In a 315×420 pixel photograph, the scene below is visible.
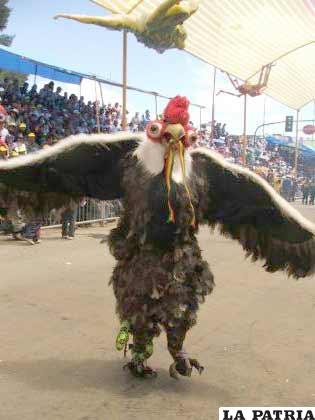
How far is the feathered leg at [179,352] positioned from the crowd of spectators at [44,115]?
310 inches

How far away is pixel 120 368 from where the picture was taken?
12.8ft

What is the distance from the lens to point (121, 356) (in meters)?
4.15

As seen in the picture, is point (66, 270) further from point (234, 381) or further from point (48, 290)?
point (234, 381)

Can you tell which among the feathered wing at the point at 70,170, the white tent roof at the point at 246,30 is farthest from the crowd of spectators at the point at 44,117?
the feathered wing at the point at 70,170

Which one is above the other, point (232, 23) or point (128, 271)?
point (232, 23)

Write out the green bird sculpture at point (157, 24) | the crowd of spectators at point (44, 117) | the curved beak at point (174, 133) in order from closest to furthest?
the curved beak at point (174, 133) → the green bird sculpture at point (157, 24) → the crowd of spectators at point (44, 117)

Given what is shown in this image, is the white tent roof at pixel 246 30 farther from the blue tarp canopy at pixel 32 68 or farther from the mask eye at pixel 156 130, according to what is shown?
the mask eye at pixel 156 130

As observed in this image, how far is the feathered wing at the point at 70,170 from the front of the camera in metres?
3.56

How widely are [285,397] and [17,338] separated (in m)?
2.19

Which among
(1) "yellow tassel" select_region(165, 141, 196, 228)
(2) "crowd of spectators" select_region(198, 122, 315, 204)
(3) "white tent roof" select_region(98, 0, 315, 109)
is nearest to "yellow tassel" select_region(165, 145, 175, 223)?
(1) "yellow tassel" select_region(165, 141, 196, 228)

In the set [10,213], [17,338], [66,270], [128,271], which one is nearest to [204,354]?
[128,271]

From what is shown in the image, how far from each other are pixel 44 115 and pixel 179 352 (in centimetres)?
1162

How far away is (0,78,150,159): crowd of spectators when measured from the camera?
40.2 feet

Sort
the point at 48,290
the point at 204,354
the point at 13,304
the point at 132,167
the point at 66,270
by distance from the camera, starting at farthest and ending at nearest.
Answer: the point at 66,270 → the point at 48,290 → the point at 13,304 → the point at 204,354 → the point at 132,167
